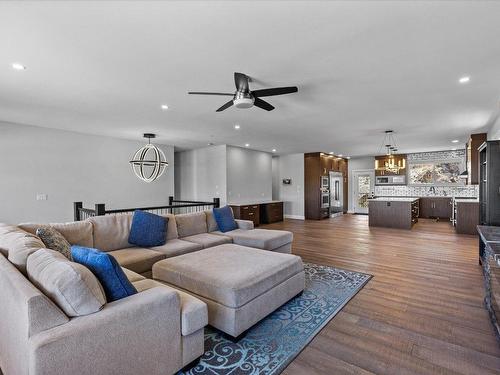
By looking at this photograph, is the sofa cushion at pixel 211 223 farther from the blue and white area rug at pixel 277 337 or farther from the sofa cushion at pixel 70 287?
the sofa cushion at pixel 70 287

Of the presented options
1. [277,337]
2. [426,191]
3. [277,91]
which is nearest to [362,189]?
[426,191]

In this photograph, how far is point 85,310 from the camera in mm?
1456

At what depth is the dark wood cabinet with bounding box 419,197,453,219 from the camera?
9320 mm

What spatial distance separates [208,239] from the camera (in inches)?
160

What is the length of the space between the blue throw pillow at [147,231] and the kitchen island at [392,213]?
6730mm

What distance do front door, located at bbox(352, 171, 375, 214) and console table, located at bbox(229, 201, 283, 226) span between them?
14.3ft

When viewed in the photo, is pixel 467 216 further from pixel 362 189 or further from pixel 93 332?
pixel 93 332

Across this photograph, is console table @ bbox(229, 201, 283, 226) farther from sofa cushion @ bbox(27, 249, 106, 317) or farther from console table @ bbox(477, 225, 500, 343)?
sofa cushion @ bbox(27, 249, 106, 317)

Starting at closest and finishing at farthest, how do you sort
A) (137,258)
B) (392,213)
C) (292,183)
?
1. (137,258)
2. (392,213)
3. (292,183)

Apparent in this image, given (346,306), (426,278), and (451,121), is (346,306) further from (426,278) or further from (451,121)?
(451,121)

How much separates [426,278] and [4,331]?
14.8 feet

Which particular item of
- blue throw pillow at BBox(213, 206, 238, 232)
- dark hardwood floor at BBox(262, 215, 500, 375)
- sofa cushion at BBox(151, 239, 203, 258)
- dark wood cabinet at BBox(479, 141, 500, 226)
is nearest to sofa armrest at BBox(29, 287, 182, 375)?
dark hardwood floor at BBox(262, 215, 500, 375)

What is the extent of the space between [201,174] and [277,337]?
6.90m

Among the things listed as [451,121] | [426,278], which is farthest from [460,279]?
[451,121]
